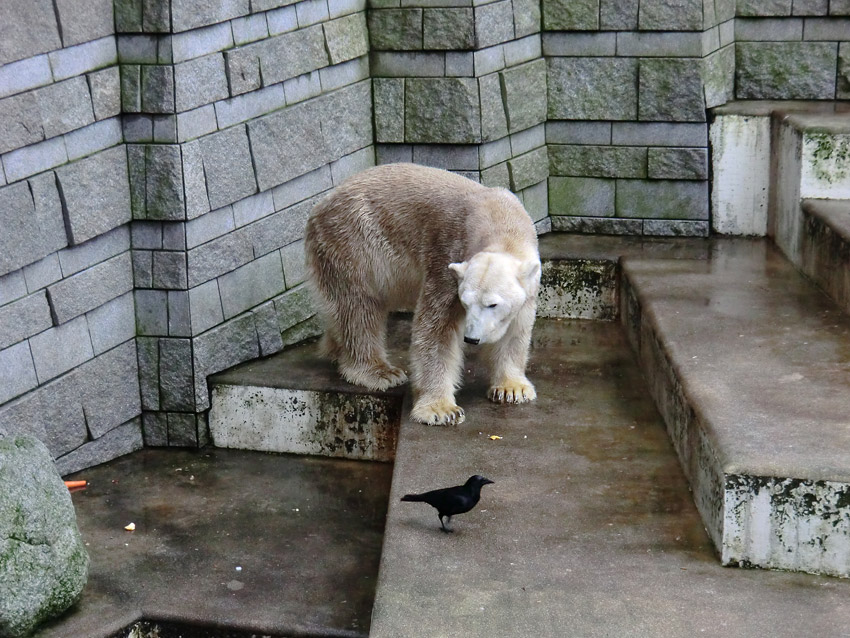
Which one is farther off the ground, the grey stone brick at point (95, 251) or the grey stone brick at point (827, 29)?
the grey stone brick at point (827, 29)

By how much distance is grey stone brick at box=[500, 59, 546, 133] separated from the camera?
6191 millimetres

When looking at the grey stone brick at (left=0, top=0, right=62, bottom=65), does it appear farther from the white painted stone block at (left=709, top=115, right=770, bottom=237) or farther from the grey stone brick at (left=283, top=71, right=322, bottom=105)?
the white painted stone block at (left=709, top=115, right=770, bottom=237)

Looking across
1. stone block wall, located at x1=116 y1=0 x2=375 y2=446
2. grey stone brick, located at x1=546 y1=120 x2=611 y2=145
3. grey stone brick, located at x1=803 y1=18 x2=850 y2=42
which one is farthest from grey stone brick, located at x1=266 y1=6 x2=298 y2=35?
grey stone brick, located at x1=803 y1=18 x2=850 y2=42

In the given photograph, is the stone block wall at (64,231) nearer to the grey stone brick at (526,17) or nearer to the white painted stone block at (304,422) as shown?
the white painted stone block at (304,422)

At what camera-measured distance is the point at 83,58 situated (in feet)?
15.4

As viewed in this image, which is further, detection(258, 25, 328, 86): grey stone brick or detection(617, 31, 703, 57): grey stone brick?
detection(617, 31, 703, 57): grey stone brick

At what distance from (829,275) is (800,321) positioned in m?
0.41

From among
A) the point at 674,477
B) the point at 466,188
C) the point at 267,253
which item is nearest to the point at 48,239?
the point at 267,253

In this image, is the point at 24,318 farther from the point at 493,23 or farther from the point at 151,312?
the point at 493,23

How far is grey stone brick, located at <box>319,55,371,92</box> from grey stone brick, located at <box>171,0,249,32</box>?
0.69m

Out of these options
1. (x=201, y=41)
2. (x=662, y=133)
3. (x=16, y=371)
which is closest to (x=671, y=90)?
(x=662, y=133)

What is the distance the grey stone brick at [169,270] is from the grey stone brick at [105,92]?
653 mm

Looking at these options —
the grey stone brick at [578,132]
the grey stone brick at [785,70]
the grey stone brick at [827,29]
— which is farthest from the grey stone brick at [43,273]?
the grey stone brick at [827,29]

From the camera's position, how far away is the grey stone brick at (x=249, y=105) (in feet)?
16.9
